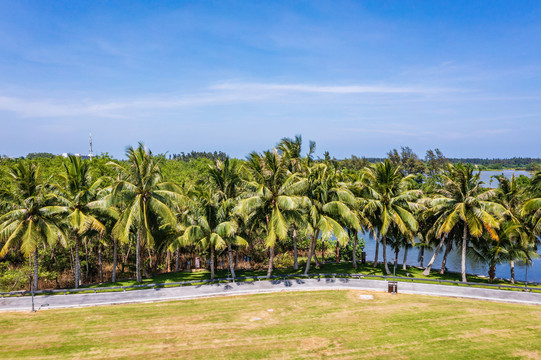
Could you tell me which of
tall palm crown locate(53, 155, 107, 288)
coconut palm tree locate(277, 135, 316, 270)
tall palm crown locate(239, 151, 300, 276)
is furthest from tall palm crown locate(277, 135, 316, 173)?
tall palm crown locate(53, 155, 107, 288)

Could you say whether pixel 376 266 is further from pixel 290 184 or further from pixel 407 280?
pixel 290 184

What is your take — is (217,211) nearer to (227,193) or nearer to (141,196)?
(227,193)

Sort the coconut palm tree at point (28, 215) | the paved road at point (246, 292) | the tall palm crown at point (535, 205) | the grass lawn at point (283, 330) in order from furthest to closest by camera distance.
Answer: the tall palm crown at point (535, 205) < the coconut palm tree at point (28, 215) < the paved road at point (246, 292) < the grass lawn at point (283, 330)

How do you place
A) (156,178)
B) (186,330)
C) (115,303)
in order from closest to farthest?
(186,330) < (115,303) < (156,178)

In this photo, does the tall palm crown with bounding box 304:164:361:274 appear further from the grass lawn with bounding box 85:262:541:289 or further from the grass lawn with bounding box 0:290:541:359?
the grass lawn with bounding box 0:290:541:359

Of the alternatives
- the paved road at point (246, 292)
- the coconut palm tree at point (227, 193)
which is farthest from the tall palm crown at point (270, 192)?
the paved road at point (246, 292)

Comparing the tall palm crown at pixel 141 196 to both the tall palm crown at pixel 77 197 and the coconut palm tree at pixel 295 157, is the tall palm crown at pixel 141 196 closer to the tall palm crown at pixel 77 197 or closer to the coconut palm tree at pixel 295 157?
the tall palm crown at pixel 77 197

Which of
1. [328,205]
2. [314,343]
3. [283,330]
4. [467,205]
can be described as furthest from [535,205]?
[283,330]

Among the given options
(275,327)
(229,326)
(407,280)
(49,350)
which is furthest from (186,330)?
(407,280)
